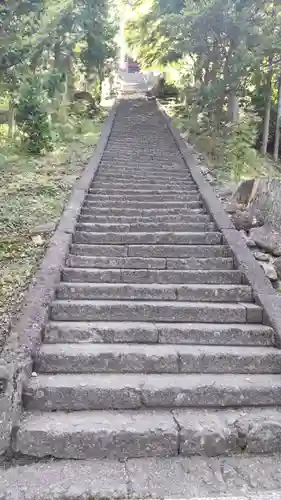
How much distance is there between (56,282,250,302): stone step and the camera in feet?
15.6

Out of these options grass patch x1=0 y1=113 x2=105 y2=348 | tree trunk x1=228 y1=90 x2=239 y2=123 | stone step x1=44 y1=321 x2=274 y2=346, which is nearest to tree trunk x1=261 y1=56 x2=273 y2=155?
tree trunk x1=228 y1=90 x2=239 y2=123

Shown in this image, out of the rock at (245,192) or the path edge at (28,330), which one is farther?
the rock at (245,192)

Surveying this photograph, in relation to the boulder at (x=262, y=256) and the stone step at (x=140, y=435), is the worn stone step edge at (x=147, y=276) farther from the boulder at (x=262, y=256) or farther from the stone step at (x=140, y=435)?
the stone step at (x=140, y=435)

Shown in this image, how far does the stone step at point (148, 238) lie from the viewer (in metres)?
5.98

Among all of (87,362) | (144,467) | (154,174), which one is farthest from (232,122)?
(144,467)

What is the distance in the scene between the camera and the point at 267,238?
6094 millimetres

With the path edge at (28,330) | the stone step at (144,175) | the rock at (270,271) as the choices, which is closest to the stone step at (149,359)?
the path edge at (28,330)

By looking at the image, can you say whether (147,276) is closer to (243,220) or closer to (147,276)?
(147,276)

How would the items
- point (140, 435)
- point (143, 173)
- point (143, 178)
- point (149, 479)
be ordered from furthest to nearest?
1. point (143, 173)
2. point (143, 178)
3. point (140, 435)
4. point (149, 479)

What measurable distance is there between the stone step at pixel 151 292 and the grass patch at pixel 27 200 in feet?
1.80

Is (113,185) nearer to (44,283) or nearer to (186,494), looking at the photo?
(44,283)

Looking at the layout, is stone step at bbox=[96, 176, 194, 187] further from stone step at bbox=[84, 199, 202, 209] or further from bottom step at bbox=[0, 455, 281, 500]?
bottom step at bbox=[0, 455, 281, 500]

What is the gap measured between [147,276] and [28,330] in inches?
67.2

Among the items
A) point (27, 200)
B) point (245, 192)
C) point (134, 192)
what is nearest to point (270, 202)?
point (245, 192)
